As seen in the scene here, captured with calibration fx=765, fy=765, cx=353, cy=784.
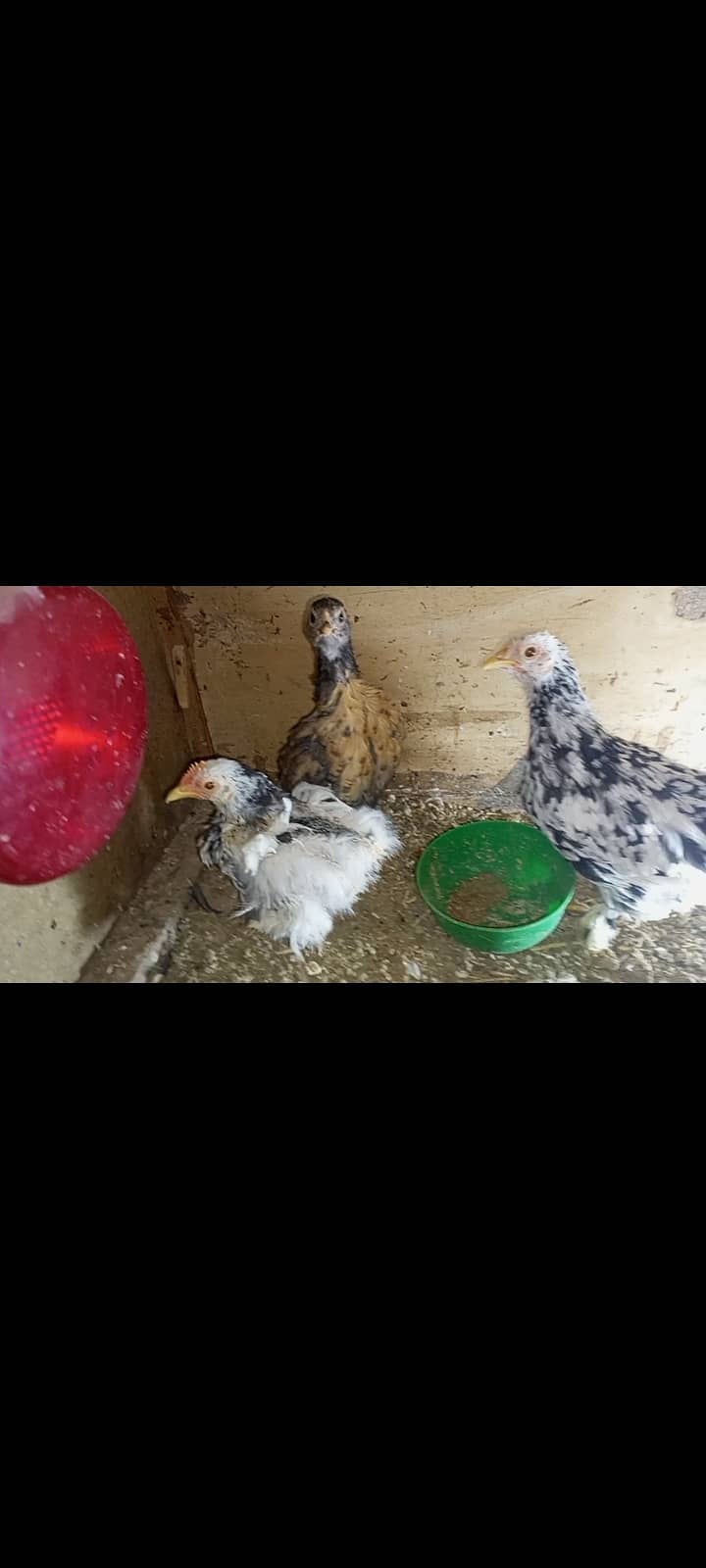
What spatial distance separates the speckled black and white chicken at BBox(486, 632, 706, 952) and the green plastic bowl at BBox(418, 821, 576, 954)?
117 millimetres

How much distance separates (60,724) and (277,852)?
0.70 metres

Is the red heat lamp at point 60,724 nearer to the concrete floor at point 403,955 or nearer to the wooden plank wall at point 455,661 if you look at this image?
the concrete floor at point 403,955

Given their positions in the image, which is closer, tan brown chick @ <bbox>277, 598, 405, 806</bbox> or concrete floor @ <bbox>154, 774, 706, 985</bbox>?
concrete floor @ <bbox>154, 774, 706, 985</bbox>

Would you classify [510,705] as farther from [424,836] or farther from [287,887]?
[287,887]

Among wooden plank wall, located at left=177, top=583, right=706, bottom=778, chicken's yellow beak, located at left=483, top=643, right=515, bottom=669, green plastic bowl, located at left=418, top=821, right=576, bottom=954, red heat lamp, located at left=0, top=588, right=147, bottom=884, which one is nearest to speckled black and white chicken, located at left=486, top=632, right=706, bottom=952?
chicken's yellow beak, located at left=483, top=643, right=515, bottom=669

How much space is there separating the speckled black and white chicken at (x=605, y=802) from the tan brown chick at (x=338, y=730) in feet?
1.29

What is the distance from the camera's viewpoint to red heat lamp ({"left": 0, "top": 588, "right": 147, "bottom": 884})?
2.94 feet

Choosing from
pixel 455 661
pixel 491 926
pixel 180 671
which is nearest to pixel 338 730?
pixel 455 661

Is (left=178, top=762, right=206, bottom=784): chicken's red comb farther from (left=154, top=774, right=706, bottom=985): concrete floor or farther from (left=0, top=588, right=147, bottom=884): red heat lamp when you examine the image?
(left=0, top=588, right=147, bottom=884): red heat lamp

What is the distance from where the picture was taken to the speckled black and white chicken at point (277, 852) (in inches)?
62.5

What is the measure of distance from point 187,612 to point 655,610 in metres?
1.14

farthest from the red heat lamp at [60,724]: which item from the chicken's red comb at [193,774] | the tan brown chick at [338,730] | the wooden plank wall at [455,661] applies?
the wooden plank wall at [455,661]

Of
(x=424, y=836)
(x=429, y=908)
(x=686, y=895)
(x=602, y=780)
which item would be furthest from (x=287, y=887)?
(x=686, y=895)

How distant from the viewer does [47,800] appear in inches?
37.8
